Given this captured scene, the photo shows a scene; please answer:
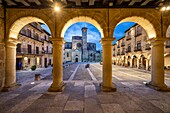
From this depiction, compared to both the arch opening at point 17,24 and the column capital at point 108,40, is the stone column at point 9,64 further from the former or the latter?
the column capital at point 108,40

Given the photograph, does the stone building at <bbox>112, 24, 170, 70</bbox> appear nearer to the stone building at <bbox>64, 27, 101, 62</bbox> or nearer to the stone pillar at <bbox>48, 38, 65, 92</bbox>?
the stone pillar at <bbox>48, 38, 65, 92</bbox>

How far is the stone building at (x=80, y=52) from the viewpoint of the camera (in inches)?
2254

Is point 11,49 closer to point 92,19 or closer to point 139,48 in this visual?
point 92,19

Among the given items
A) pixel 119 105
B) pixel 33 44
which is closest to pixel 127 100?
pixel 119 105

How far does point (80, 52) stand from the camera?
57562 mm

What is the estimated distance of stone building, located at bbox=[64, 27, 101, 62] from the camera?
57.2 meters

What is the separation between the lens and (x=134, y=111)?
349cm

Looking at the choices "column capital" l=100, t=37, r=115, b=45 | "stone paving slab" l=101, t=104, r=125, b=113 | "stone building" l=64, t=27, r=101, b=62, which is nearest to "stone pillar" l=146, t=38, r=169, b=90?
"column capital" l=100, t=37, r=115, b=45

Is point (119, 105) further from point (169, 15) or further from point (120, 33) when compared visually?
point (120, 33)

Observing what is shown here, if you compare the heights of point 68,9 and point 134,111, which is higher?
point 68,9

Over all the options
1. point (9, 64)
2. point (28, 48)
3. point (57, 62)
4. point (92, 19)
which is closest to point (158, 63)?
point (92, 19)

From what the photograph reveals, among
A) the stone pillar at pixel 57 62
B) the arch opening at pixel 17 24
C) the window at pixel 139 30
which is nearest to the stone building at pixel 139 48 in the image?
the window at pixel 139 30

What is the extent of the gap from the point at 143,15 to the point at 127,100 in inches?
187

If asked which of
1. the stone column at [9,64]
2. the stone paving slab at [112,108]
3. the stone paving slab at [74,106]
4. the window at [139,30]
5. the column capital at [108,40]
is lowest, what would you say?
the stone paving slab at [112,108]
